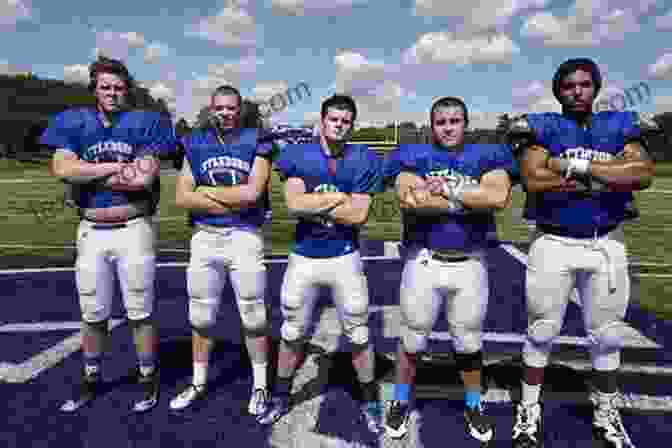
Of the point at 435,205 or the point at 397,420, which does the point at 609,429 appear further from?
the point at 435,205

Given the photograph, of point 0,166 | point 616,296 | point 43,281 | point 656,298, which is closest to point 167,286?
point 43,281

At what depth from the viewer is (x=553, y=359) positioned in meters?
4.60

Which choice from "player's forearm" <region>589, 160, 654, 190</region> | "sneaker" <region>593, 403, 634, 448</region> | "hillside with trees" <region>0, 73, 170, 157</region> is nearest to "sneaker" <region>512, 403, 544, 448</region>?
"sneaker" <region>593, 403, 634, 448</region>

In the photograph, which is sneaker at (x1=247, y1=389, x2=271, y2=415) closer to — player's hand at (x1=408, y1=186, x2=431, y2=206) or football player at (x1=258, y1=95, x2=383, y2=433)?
football player at (x1=258, y1=95, x2=383, y2=433)

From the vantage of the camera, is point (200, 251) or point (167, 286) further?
point (167, 286)

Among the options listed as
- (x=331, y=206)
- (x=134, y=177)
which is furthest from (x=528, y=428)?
(x=134, y=177)

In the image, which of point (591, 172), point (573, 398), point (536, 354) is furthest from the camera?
point (573, 398)

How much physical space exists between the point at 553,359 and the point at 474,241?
206 cm

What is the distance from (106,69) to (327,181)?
1692 millimetres

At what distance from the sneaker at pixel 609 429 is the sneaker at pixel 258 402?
7.50 feet

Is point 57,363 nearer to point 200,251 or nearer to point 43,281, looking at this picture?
point 200,251

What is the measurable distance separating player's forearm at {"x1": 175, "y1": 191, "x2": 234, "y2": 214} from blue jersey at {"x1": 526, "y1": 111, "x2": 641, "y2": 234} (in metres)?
2.10

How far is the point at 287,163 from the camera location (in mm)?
3432

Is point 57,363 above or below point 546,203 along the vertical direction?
below
